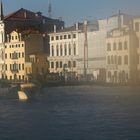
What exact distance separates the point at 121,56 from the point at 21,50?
48.3 feet

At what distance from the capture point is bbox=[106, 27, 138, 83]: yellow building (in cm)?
4059

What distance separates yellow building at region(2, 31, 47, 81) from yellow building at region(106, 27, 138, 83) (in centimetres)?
1108

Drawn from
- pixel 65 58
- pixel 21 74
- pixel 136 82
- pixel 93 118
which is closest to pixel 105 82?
pixel 136 82

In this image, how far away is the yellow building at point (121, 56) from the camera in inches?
1598

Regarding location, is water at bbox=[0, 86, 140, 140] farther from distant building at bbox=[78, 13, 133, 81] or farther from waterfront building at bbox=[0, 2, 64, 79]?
waterfront building at bbox=[0, 2, 64, 79]

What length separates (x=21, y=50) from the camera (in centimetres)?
5366

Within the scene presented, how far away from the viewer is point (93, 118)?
64.5 ft

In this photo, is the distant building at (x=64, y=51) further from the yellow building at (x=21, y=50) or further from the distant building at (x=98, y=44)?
the yellow building at (x=21, y=50)

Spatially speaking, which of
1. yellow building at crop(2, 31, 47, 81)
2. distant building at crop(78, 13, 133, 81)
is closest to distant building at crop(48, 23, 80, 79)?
distant building at crop(78, 13, 133, 81)

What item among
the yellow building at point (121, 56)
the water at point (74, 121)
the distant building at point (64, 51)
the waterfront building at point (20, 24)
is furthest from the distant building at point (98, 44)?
the water at point (74, 121)

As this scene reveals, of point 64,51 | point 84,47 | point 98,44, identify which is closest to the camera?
point 98,44

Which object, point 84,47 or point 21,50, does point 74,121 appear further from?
point 21,50

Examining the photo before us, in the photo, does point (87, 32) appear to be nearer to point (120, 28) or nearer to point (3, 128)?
point (120, 28)

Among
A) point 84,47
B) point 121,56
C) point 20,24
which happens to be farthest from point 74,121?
point 20,24
